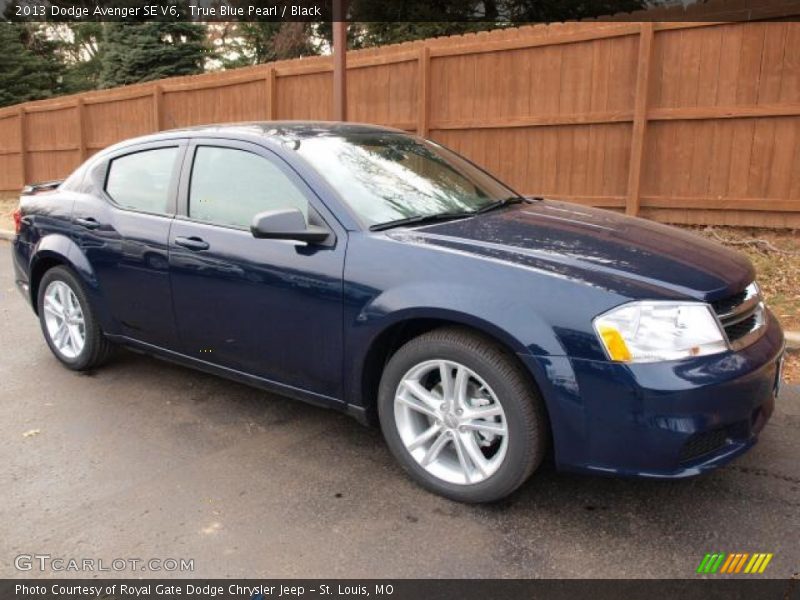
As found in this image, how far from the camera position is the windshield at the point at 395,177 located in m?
3.49

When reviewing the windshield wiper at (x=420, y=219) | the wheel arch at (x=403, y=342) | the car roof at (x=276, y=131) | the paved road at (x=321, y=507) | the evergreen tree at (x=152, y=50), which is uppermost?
the evergreen tree at (x=152, y=50)

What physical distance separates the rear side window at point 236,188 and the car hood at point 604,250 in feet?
2.40

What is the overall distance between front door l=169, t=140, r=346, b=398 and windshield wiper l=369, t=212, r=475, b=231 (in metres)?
0.20

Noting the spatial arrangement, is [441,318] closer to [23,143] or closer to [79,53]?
[23,143]

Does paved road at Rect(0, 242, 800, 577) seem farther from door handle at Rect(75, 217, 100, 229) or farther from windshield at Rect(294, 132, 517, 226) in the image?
windshield at Rect(294, 132, 517, 226)

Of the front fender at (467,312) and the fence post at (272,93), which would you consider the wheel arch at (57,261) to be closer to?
the front fender at (467,312)

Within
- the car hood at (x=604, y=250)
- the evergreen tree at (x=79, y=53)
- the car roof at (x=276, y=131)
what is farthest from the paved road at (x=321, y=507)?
the evergreen tree at (x=79, y=53)

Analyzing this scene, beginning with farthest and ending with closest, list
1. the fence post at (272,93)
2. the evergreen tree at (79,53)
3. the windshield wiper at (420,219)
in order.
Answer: the evergreen tree at (79,53) → the fence post at (272,93) → the windshield wiper at (420,219)

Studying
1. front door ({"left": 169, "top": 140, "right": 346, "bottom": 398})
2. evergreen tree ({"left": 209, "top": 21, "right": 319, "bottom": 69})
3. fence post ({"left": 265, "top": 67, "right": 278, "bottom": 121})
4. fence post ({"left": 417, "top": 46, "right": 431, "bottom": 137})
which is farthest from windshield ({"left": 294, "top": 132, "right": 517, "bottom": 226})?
evergreen tree ({"left": 209, "top": 21, "right": 319, "bottom": 69})

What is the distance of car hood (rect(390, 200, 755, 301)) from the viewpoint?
2.78 m

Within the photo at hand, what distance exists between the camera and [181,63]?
20781mm

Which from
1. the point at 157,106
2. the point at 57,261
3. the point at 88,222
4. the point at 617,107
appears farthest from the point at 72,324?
the point at 157,106

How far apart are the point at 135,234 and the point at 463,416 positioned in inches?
91.2

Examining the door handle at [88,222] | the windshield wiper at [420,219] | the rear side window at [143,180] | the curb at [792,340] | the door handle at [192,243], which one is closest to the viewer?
the windshield wiper at [420,219]
